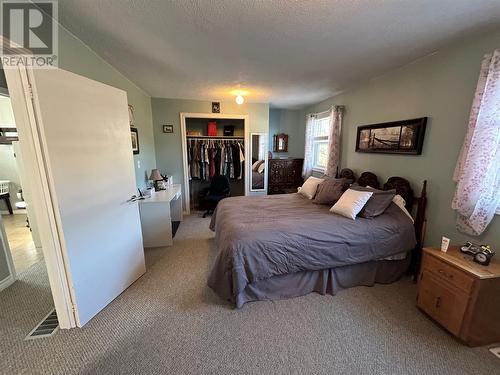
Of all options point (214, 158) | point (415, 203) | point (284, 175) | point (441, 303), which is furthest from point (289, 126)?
point (441, 303)

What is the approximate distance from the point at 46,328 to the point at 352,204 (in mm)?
2996

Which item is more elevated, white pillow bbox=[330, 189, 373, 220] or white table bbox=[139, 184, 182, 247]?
white pillow bbox=[330, 189, 373, 220]

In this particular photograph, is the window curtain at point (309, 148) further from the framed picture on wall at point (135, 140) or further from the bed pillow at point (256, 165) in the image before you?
the framed picture on wall at point (135, 140)

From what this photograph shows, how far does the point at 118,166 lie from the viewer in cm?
196

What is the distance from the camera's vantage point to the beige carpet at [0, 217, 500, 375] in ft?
4.44

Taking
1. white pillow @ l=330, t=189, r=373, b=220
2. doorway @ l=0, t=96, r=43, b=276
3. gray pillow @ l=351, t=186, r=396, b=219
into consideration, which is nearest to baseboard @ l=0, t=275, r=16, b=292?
doorway @ l=0, t=96, r=43, b=276

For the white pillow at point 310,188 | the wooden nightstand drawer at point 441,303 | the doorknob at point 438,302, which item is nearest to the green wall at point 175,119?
the white pillow at point 310,188

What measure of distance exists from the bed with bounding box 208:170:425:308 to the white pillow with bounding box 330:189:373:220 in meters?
0.09

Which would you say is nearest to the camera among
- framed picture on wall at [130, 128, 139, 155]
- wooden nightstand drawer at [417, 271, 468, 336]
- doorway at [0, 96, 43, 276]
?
wooden nightstand drawer at [417, 271, 468, 336]

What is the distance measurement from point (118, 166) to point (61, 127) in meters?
0.57

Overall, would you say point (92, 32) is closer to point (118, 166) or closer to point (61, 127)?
point (61, 127)

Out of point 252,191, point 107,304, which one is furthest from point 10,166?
point 252,191

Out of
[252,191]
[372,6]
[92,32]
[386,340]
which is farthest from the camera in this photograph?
[252,191]

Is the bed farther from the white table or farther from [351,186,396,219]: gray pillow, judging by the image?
the white table
